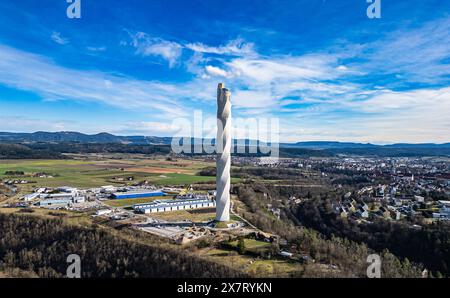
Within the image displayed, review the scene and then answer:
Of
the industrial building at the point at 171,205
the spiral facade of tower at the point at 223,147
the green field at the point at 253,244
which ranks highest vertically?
the spiral facade of tower at the point at 223,147

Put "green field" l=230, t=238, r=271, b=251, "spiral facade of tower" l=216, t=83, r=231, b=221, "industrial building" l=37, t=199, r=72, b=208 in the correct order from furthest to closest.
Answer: "industrial building" l=37, t=199, r=72, b=208 → "spiral facade of tower" l=216, t=83, r=231, b=221 → "green field" l=230, t=238, r=271, b=251

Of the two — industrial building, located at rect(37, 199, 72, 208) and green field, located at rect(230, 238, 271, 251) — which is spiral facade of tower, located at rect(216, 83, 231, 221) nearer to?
green field, located at rect(230, 238, 271, 251)

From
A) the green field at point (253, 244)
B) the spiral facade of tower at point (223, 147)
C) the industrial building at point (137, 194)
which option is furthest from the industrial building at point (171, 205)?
the green field at point (253, 244)

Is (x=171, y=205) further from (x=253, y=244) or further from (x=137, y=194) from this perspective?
(x=253, y=244)

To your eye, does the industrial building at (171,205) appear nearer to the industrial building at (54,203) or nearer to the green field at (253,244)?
the industrial building at (54,203)

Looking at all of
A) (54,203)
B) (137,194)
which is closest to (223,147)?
(137,194)

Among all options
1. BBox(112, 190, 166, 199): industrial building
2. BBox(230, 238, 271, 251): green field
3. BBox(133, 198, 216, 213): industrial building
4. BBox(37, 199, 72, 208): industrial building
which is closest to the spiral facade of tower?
BBox(230, 238, 271, 251): green field

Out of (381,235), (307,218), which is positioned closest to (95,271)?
(381,235)
